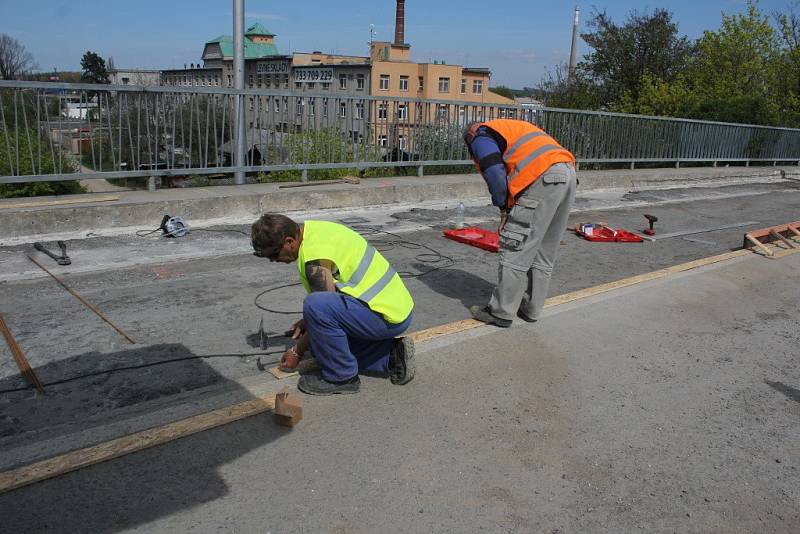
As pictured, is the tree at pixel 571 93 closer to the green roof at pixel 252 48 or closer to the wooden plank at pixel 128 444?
the wooden plank at pixel 128 444

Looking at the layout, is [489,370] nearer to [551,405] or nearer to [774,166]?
[551,405]

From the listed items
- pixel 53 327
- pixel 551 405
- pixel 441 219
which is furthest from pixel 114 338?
pixel 441 219

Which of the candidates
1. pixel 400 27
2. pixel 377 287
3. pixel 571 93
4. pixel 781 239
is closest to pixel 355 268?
pixel 377 287

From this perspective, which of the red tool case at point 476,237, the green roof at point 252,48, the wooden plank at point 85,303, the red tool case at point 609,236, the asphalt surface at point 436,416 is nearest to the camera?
the asphalt surface at point 436,416

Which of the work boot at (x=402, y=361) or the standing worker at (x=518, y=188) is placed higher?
the standing worker at (x=518, y=188)

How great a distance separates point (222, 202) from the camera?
880 cm

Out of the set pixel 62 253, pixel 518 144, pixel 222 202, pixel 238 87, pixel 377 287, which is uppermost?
pixel 238 87

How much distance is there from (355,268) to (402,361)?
71 centimetres

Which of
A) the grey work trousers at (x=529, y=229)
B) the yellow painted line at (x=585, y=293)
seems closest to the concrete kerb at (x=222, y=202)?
the yellow painted line at (x=585, y=293)

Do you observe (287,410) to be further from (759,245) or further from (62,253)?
(759,245)

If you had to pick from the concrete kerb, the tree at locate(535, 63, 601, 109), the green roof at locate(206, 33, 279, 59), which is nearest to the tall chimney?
the green roof at locate(206, 33, 279, 59)

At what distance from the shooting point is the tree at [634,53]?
3069cm

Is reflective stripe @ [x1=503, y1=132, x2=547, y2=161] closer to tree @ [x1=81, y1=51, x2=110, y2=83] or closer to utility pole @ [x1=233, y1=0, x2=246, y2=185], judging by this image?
utility pole @ [x1=233, y1=0, x2=246, y2=185]

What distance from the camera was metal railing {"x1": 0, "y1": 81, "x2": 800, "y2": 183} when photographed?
7.92 metres
